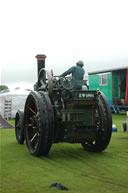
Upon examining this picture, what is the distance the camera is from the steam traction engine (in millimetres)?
5781

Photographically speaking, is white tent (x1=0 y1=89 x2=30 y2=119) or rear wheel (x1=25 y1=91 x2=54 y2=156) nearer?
rear wheel (x1=25 y1=91 x2=54 y2=156)

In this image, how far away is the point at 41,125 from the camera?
5.70 meters

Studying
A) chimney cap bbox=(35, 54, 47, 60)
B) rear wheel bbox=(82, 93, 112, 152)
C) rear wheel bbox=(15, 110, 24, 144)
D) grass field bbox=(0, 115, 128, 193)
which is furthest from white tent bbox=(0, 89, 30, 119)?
rear wheel bbox=(82, 93, 112, 152)

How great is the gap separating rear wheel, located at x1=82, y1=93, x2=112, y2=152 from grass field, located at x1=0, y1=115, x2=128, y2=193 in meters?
0.20

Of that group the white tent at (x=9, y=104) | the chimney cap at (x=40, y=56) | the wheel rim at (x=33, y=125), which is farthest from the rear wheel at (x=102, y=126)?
the white tent at (x=9, y=104)

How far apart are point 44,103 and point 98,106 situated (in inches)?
49.8

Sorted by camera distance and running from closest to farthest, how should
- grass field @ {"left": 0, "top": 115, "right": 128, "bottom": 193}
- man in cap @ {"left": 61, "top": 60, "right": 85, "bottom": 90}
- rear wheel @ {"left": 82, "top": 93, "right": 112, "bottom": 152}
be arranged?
grass field @ {"left": 0, "top": 115, "right": 128, "bottom": 193}, rear wheel @ {"left": 82, "top": 93, "right": 112, "bottom": 152}, man in cap @ {"left": 61, "top": 60, "right": 85, "bottom": 90}

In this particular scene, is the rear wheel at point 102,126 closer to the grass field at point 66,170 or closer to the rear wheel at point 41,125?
the grass field at point 66,170

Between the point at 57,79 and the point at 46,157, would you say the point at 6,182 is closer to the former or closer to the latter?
the point at 46,157

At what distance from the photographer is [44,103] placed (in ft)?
19.4

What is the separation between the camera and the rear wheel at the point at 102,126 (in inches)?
245

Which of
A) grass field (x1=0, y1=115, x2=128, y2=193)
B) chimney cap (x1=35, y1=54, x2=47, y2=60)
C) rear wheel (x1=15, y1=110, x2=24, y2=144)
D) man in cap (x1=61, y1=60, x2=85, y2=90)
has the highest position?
chimney cap (x1=35, y1=54, x2=47, y2=60)

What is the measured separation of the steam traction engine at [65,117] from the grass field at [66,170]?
34 centimetres

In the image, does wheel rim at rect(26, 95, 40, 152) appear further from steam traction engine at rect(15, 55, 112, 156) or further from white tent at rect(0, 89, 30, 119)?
white tent at rect(0, 89, 30, 119)
